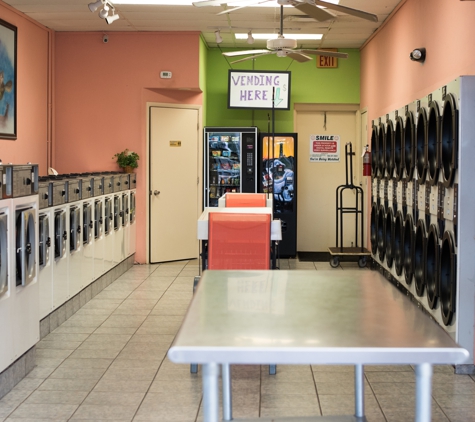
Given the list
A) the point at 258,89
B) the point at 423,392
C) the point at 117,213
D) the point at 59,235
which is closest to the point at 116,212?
the point at 117,213

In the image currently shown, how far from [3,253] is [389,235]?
453cm

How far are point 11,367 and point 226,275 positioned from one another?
195 centimetres

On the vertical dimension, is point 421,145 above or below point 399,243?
above

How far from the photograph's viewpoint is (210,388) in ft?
6.47

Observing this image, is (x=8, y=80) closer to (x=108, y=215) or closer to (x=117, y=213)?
(x=108, y=215)

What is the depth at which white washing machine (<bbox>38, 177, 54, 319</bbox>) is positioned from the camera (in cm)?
538

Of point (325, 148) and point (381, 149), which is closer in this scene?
point (381, 149)

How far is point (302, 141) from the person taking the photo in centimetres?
1073

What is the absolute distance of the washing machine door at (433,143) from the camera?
16.5 feet

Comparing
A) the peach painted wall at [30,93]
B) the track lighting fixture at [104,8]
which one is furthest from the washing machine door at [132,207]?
the track lighting fixture at [104,8]

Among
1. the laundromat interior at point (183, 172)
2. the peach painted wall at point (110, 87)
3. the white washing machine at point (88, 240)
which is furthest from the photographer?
the peach painted wall at point (110, 87)

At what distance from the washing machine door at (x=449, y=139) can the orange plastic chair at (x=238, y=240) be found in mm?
1350

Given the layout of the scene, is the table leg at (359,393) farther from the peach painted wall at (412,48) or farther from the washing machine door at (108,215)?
the washing machine door at (108,215)

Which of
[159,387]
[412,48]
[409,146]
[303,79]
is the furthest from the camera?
[303,79]
